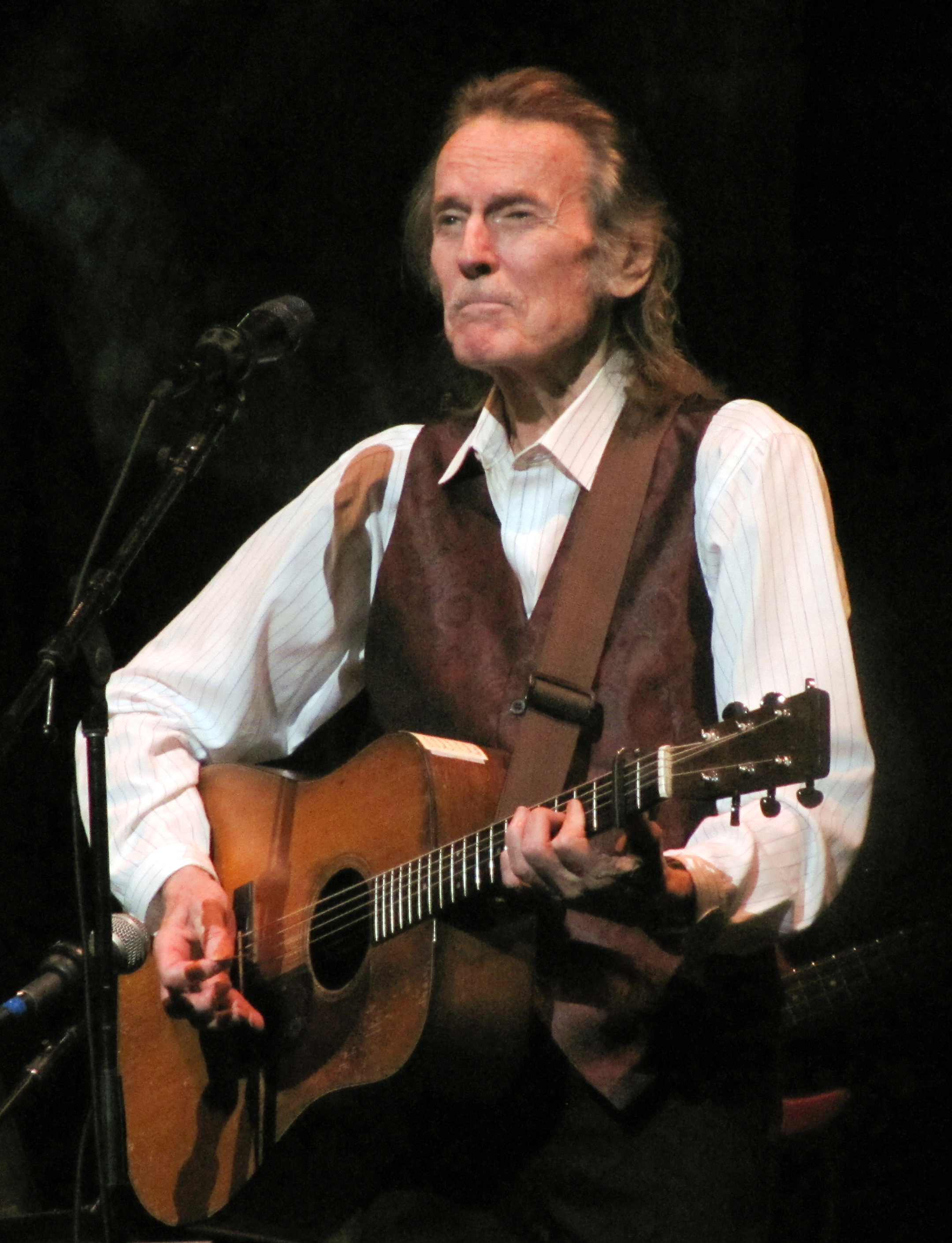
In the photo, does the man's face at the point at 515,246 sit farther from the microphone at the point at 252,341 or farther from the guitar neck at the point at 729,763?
the guitar neck at the point at 729,763

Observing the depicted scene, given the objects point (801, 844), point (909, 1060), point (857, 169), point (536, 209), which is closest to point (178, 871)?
point (801, 844)

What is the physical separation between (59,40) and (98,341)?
2.48 feet

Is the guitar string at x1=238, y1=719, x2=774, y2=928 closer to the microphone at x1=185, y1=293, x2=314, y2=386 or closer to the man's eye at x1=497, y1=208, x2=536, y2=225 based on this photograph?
the microphone at x1=185, y1=293, x2=314, y2=386

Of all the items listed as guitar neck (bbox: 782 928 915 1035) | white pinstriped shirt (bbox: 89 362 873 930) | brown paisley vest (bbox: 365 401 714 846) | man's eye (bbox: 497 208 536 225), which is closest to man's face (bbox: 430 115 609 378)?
man's eye (bbox: 497 208 536 225)

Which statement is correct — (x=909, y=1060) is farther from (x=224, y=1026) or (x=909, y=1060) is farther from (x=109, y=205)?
(x=109, y=205)

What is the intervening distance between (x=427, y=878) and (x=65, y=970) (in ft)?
1.93

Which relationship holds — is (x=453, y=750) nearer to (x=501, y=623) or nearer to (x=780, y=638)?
(x=501, y=623)

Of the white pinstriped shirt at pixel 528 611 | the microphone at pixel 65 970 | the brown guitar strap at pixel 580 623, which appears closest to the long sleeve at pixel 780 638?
the white pinstriped shirt at pixel 528 611

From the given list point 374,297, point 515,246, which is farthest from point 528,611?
point 374,297

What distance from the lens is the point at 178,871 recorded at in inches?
99.0

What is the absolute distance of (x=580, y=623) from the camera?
2217mm

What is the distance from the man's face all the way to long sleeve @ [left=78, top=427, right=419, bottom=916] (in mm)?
339

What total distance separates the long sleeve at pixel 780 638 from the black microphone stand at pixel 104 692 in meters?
0.79

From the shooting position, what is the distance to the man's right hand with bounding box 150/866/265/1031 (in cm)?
232
